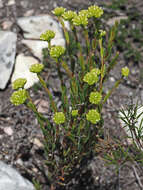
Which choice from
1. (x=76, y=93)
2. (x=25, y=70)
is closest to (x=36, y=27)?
(x=25, y=70)

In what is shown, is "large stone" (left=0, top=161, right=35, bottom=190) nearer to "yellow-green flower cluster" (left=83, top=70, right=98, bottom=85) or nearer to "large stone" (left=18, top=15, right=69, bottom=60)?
"yellow-green flower cluster" (left=83, top=70, right=98, bottom=85)

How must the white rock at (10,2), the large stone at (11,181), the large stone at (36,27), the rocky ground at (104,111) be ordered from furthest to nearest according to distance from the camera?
the white rock at (10,2)
the large stone at (36,27)
the rocky ground at (104,111)
the large stone at (11,181)

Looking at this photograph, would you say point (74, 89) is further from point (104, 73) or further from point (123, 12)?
point (123, 12)

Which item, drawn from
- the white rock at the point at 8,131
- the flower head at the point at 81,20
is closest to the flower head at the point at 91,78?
the flower head at the point at 81,20

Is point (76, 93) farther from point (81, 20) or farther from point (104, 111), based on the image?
point (104, 111)

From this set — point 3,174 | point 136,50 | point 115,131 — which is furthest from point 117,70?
point 3,174

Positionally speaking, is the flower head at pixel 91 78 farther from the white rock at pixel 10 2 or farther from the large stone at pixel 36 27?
the white rock at pixel 10 2

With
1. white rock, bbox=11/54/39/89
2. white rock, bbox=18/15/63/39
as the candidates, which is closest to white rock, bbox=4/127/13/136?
white rock, bbox=11/54/39/89
